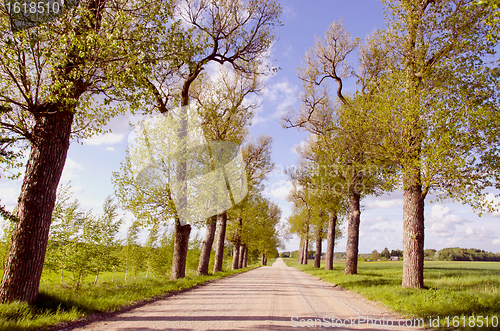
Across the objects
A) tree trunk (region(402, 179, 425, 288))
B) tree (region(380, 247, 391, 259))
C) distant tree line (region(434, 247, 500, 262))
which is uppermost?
tree trunk (region(402, 179, 425, 288))

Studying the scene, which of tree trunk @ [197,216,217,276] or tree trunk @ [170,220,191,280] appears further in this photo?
tree trunk @ [197,216,217,276]

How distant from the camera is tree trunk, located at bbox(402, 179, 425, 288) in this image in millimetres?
10430

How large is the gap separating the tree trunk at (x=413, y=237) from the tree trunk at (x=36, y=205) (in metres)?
11.5

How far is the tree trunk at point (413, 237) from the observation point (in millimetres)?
10430

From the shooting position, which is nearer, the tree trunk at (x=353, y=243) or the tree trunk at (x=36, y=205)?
the tree trunk at (x=36, y=205)

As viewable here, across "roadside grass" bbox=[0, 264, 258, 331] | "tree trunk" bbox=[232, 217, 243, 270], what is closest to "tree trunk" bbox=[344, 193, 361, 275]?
"roadside grass" bbox=[0, 264, 258, 331]

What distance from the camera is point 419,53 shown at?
11164 millimetres

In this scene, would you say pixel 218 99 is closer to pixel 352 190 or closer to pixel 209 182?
pixel 209 182

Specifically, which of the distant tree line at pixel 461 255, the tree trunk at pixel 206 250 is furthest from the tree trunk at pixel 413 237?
the distant tree line at pixel 461 255

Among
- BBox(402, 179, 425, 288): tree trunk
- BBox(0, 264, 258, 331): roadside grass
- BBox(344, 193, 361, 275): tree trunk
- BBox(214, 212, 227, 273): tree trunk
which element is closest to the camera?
BBox(0, 264, 258, 331): roadside grass

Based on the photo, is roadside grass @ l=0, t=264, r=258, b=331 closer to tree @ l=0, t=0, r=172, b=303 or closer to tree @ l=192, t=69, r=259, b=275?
tree @ l=0, t=0, r=172, b=303

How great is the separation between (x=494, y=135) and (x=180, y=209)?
42.5 ft

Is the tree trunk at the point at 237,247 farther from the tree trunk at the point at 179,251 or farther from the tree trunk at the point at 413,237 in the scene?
the tree trunk at the point at 413,237

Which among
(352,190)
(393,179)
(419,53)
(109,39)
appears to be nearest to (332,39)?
(419,53)
